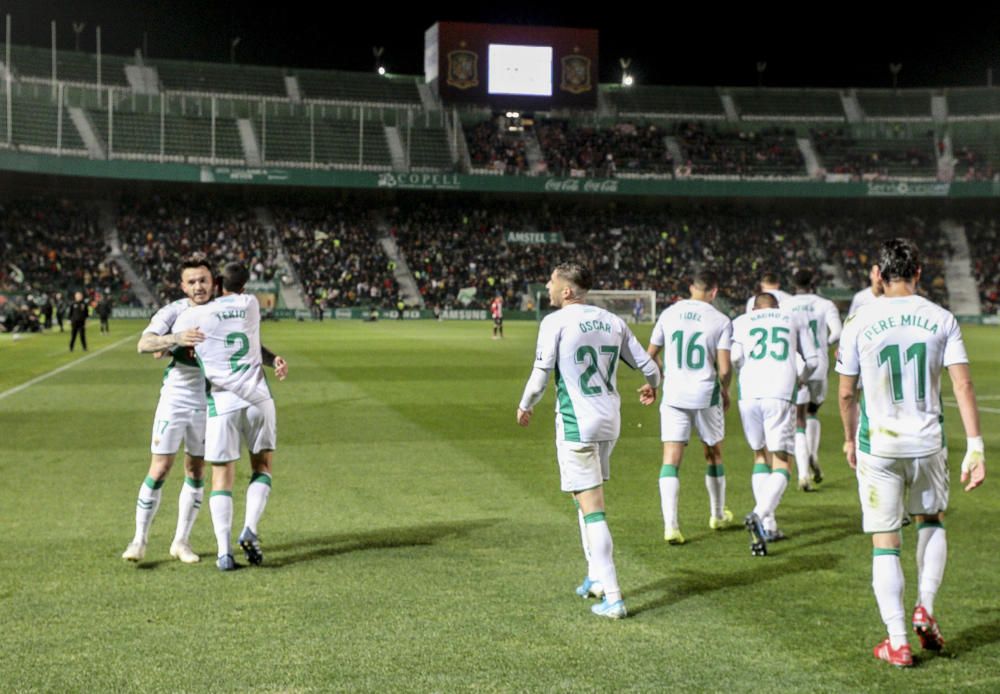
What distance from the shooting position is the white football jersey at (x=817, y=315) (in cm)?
1214

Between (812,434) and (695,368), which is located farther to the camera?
(812,434)

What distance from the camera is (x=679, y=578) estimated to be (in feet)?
27.0

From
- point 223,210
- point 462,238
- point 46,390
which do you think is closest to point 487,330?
point 462,238

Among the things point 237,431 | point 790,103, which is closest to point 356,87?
point 790,103

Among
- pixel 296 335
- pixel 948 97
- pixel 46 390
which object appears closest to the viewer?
pixel 46 390

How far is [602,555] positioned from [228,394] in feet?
10.5

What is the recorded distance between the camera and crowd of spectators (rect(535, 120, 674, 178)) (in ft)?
251

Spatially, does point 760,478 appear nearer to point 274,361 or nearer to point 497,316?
point 274,361

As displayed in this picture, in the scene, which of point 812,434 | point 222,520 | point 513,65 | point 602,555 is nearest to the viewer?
point 602,555

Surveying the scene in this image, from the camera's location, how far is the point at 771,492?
9.55 metres

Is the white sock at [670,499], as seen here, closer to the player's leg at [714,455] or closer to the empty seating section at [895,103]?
the player's leg at [714,455]

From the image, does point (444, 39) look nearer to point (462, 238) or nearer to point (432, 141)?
point (432, 141)

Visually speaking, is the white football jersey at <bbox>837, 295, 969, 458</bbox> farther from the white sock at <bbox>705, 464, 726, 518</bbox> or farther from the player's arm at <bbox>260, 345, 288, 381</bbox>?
the player's arm at <bbox>260, 345, 288, 381</bbox>

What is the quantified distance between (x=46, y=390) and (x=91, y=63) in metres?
59.1
